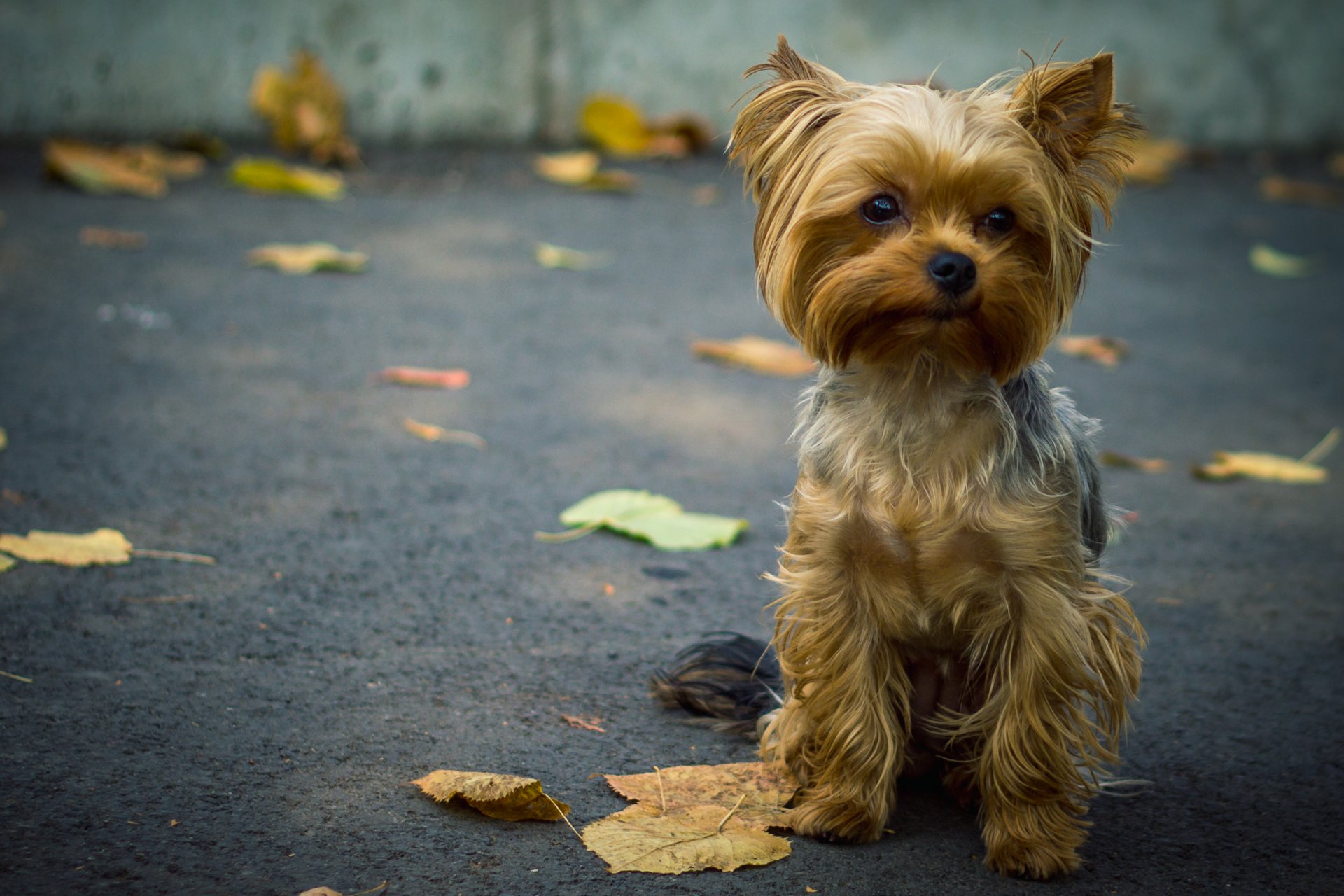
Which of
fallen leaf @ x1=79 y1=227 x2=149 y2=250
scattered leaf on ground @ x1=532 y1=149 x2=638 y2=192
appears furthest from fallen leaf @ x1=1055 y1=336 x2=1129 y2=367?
fallen leaf @ x1=79 y1=227 x2=149 y2=250

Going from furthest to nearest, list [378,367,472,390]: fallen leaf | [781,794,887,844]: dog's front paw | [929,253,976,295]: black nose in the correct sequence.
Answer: [378,367,472,390]: fallen leaf, [781,794,887,844]: dog's front paw, [929,253,976,295]: black nose

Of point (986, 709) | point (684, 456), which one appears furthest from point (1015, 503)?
point (684, 456)

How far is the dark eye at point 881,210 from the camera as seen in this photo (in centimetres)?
260

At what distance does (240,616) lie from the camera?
11.0 ft

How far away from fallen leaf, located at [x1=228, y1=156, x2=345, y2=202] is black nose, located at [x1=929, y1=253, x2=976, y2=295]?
19.3 ft

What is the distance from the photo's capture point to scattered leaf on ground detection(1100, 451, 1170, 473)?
4.88 meters

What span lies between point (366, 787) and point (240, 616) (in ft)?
2.83

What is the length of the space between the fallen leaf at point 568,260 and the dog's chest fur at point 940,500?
4362 millimetres

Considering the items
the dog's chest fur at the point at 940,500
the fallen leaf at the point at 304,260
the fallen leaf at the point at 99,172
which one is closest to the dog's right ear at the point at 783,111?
the dog's chest fur at the point at 940,500

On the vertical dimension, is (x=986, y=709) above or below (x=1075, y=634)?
below

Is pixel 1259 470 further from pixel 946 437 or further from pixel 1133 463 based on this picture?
pixel 946 437

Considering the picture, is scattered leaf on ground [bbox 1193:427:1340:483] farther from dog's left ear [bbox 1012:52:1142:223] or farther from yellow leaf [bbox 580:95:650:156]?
yellow leaf [bbox 580:95:650:156]

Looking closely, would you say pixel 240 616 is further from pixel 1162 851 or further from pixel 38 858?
pixel 1162 851

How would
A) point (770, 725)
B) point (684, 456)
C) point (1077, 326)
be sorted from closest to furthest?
1. point (770, 725)
2. point (684, 456)
3. point (1077, 326)
